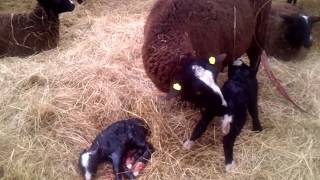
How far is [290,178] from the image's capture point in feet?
10.2

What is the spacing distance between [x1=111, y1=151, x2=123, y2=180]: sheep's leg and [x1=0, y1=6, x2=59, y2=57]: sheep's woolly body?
2.38m

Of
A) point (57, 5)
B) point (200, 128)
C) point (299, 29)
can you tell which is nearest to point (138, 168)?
point (200, 128)

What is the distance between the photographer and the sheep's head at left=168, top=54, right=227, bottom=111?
285cm

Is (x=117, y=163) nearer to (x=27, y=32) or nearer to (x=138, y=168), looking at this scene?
(x=138, y=168)

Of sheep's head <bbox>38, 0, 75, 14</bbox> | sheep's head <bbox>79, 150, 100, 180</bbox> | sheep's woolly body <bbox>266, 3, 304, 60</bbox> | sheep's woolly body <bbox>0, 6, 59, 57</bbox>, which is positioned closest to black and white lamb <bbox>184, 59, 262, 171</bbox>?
sheep's head <bbox>79, 150, 100, 180</bbox>

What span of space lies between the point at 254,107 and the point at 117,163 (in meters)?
1.28

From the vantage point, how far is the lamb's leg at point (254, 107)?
333cm

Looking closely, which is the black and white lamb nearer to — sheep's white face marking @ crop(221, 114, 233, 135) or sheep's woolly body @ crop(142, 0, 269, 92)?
sheep's white face marking @ crop(221, 114, 233, 135)

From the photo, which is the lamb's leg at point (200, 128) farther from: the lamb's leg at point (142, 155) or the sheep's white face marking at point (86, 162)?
the sheep's white face marking at point (86, 162)

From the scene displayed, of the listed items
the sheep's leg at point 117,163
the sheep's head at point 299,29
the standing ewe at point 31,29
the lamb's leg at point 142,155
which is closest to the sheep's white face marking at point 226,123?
the lamb's leg at point 142,155

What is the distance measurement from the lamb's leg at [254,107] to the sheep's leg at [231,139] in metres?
0.27

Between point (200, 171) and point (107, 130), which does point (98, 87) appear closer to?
point (107, 130)

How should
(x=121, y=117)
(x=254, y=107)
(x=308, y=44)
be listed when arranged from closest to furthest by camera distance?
(x=254, y=107), (x=121, y=117), (x=308, y=44)

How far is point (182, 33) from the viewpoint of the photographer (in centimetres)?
321
